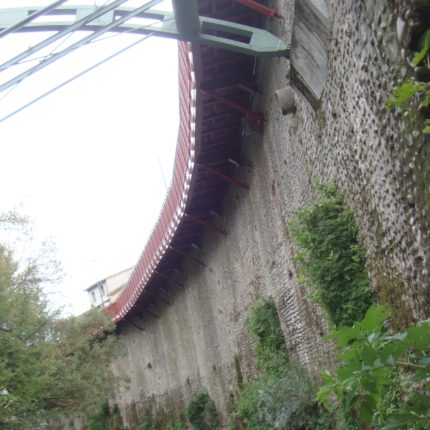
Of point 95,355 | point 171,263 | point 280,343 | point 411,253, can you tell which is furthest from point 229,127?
point 95,355

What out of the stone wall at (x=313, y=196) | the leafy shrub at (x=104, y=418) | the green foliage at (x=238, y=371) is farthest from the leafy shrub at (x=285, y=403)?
the leafy shrub at (x=104, y=418)

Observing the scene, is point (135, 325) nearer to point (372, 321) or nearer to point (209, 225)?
point (209, 225)

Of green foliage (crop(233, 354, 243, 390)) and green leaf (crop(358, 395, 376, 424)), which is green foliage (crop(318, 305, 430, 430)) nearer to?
green leaf (crop(358, 395, 376, 424))

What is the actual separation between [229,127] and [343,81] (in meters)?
5.01

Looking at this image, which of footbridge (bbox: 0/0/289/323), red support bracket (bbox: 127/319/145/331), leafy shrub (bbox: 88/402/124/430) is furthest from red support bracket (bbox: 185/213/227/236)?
leafy shrub (bbox: 88/402/124/430)

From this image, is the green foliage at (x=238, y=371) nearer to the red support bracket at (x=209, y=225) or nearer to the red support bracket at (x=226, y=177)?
the red support bracket at (x=209, y=225)

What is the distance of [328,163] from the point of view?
23.8 feet

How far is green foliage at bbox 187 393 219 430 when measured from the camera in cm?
1661

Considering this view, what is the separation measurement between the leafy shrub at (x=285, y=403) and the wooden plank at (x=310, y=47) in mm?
4198

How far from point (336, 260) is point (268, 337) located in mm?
4953

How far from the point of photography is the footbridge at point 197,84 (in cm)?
643

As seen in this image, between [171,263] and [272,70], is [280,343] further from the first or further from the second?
[171,263]

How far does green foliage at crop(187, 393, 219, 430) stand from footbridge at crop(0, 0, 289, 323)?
357cm

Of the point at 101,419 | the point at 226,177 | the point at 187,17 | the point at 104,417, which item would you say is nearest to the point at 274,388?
the point at 226,177
